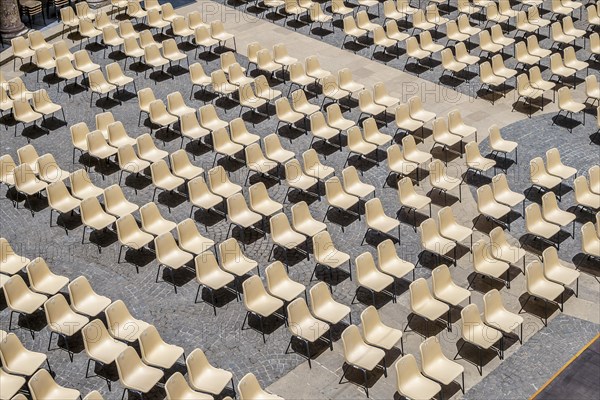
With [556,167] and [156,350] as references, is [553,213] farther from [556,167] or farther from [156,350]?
[156,350]

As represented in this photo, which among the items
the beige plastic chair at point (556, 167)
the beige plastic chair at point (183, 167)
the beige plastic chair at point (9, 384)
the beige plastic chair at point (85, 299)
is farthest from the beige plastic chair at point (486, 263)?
the beige plastic chair at point (9, 384)

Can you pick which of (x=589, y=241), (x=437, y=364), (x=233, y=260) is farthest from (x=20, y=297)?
(x=589, y=241)

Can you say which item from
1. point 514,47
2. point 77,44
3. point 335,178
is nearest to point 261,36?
point 77,44

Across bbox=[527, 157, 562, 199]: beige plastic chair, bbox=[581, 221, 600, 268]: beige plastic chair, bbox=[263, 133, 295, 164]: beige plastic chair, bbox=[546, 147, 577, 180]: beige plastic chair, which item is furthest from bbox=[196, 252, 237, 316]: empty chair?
bbox=[546, 147, 577, 180]: beige plastic chair

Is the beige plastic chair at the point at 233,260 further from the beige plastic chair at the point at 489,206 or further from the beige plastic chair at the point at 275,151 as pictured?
the beige plastic chair at the point at 489,206

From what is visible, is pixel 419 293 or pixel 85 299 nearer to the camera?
pixel 419 293

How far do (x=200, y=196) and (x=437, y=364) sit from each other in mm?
5992

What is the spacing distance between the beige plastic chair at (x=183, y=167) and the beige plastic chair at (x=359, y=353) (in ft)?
18.8

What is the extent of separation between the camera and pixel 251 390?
1302 centimetres

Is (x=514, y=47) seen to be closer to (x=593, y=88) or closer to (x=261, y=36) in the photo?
(x=593, y=88)

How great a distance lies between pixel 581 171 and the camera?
1930cm

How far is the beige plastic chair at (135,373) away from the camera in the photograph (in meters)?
13.4

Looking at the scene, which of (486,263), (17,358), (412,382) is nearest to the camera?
(412,382)

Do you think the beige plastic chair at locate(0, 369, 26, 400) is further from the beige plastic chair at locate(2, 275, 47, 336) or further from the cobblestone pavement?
the cobblestone pavement
